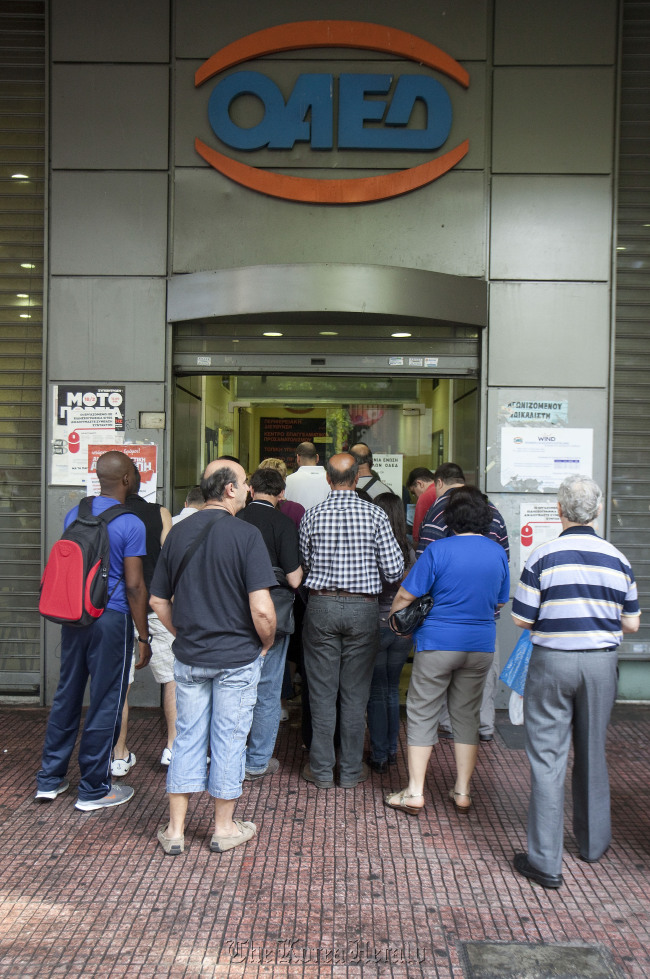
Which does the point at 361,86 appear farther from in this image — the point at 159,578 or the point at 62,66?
the point at 159,578

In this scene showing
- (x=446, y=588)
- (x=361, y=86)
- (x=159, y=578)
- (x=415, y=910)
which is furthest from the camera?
(x=361, y=86)

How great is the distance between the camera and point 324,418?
24.7 ft

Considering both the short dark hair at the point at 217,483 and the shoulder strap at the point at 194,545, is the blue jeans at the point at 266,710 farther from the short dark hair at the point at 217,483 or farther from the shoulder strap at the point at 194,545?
the short dark hair at the point at 217,483

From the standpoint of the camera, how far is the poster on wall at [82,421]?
6.32m

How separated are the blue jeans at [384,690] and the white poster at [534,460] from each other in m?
1.94

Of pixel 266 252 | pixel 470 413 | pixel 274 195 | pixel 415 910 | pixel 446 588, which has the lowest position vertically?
pixel 415 910

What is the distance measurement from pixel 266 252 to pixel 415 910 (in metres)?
4.81

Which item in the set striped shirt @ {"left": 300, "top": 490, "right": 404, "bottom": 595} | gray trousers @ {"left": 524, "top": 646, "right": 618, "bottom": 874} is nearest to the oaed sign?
striped shirt @ {"left": 300, "top": 490, "right": 404, "bottom": 595}

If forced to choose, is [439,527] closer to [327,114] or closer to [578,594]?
[578,594]

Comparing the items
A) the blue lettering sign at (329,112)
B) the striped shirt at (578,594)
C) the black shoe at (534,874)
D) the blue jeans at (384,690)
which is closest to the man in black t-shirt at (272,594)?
the blue jeans at (384,690)

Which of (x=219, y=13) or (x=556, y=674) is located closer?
(x=556, y=674)

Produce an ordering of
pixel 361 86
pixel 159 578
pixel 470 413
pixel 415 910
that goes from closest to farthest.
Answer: pixel 415 910 → pixel 159 578 → pixel 361 86 → pixel 470 413

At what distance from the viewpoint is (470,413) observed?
6684mm

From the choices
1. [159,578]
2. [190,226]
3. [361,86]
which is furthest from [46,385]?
[361,86]
